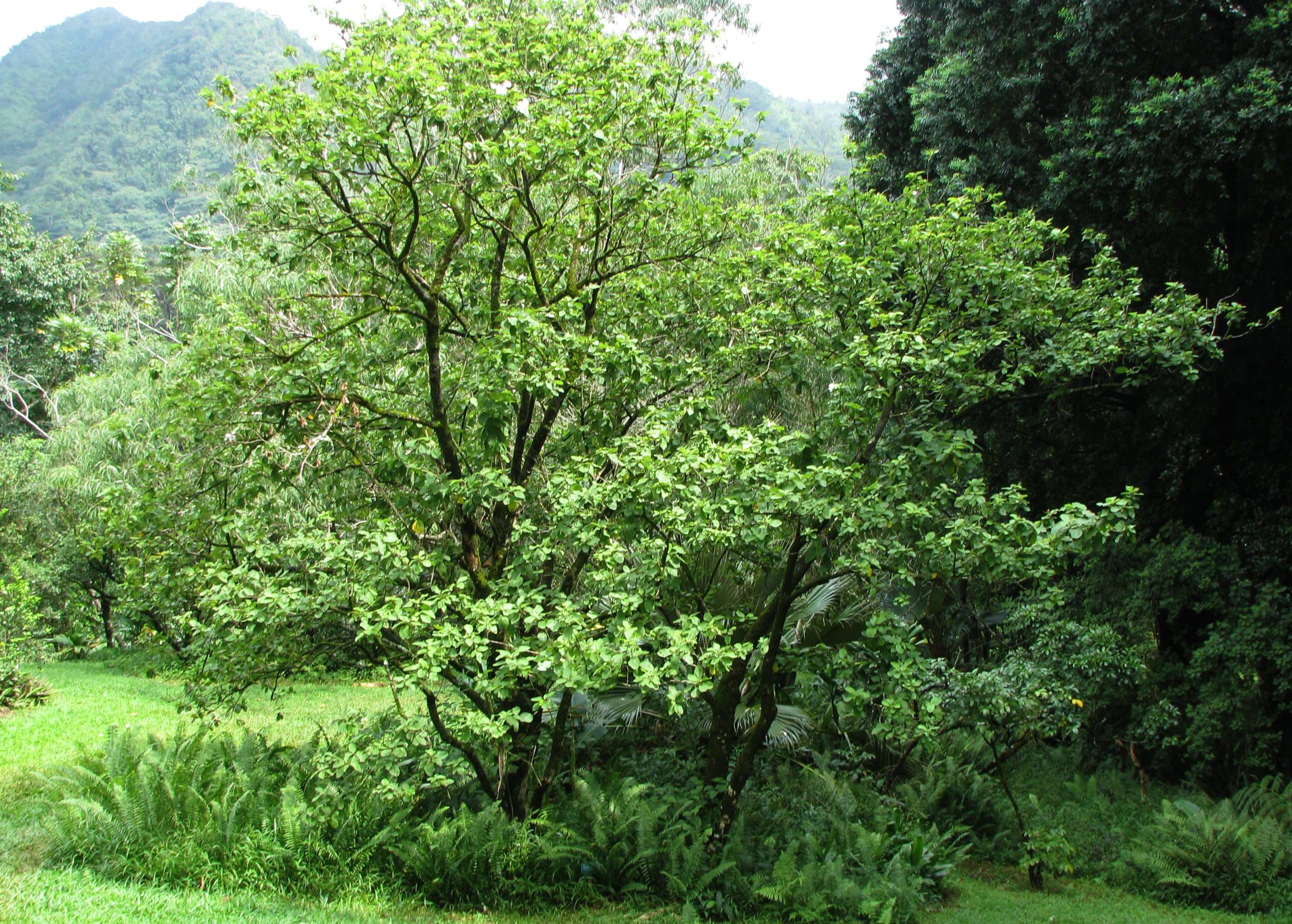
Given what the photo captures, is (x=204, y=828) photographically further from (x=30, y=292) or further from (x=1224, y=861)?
(x=30, y=292)

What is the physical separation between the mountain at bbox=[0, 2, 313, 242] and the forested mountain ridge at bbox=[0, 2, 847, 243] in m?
0.09

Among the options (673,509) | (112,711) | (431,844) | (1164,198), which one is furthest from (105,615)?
(1164,198)

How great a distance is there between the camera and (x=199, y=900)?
5441mm

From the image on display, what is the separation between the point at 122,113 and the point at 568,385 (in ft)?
194

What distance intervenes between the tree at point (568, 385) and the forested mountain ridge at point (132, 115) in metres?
28.2

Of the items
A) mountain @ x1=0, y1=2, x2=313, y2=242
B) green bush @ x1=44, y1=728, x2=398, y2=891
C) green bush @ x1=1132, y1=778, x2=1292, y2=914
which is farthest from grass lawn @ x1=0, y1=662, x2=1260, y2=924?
mountain @ x1=0, y1=2, x2=313, y2=242

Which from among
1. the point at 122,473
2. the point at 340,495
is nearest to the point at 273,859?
the point at 340,495

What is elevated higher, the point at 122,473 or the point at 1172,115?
→ the point at 1172,115

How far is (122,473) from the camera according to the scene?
13508 mm

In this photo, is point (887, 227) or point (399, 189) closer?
point (399, 189)

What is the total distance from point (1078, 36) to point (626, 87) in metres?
5.99

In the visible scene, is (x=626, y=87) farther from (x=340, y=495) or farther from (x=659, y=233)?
(x=340, y=495)

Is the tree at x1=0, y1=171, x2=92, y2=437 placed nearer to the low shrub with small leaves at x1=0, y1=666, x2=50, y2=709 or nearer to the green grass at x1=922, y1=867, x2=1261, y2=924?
the low shrub with small leaves at x1=0, y1=666, x2=50, y2=709

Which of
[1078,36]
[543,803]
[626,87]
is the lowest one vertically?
[543,803]
